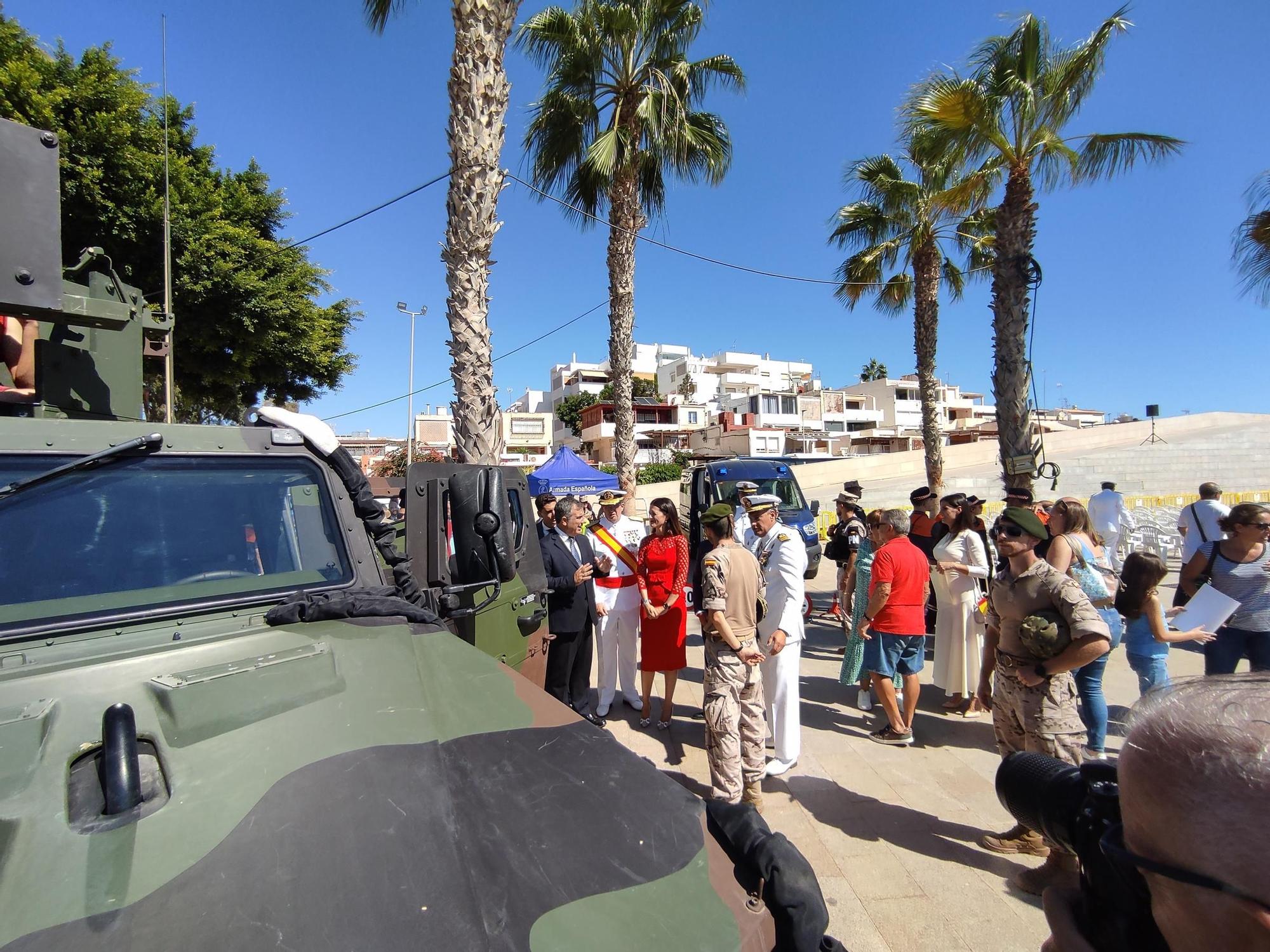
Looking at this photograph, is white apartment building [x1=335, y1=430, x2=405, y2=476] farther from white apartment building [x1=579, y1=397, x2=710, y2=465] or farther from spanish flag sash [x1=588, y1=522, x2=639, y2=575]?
spanish flag sash [x1=588, y1=522, x2=639, y2=575]

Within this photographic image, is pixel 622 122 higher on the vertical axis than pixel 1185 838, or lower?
higher

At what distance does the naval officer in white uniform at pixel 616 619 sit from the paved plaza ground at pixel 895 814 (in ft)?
0.67

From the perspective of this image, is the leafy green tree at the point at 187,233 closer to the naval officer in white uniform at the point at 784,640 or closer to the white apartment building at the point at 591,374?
the naval officer in white uniform at the point at 784,640

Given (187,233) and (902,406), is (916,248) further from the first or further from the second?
(902,406)

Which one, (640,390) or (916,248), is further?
(640,390)

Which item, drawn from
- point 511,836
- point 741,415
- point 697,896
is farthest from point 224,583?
point 741,415

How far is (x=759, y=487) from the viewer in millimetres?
11492

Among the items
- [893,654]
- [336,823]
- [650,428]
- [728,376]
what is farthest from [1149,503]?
[728,376]

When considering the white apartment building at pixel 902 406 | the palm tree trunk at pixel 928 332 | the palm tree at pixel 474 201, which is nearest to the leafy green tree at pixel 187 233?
the palm tree at pixel 474 201

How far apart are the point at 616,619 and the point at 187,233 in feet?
37.3

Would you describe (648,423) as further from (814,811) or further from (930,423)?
(814,811)

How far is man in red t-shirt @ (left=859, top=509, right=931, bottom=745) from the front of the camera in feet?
14.8

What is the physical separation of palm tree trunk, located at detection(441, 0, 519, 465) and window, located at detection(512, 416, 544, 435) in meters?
50.9

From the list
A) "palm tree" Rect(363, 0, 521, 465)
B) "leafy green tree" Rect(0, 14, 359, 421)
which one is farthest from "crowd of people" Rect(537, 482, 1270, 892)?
"leafy green tree" Rect(0, 14, 359, 421)
